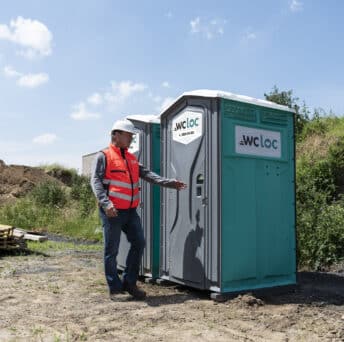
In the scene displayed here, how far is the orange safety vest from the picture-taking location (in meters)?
5.31

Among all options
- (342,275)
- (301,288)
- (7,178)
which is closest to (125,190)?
(301,288)

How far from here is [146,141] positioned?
645 centimetres

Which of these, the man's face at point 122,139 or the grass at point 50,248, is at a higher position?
A: the man's face at point 122,139

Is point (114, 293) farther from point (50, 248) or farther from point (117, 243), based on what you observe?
point (50, 248)

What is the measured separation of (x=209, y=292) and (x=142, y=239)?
97cm

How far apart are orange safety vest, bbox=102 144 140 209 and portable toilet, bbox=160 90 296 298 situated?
24.4 inches

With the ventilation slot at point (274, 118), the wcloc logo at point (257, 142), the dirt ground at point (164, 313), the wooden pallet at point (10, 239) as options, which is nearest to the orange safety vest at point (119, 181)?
the dirt ground at point (164, 313)

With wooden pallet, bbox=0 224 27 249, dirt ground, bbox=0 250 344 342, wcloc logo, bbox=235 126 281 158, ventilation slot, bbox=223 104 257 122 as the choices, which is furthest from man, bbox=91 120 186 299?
wooden pallet, bbox=0 224 27 249

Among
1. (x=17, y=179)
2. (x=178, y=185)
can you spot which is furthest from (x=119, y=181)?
(x=17, y=179)

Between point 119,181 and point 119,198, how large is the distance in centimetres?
18

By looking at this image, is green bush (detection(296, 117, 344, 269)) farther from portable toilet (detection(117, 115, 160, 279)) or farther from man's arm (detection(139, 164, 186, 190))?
man's arm (detection(139, 164, 186, 190))

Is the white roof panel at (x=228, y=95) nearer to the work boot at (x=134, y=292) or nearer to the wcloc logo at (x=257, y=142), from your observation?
the wcloc logo at (x=257, y=142)

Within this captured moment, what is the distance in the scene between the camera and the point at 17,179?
28406 mm

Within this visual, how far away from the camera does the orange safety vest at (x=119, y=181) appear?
5312 mm
